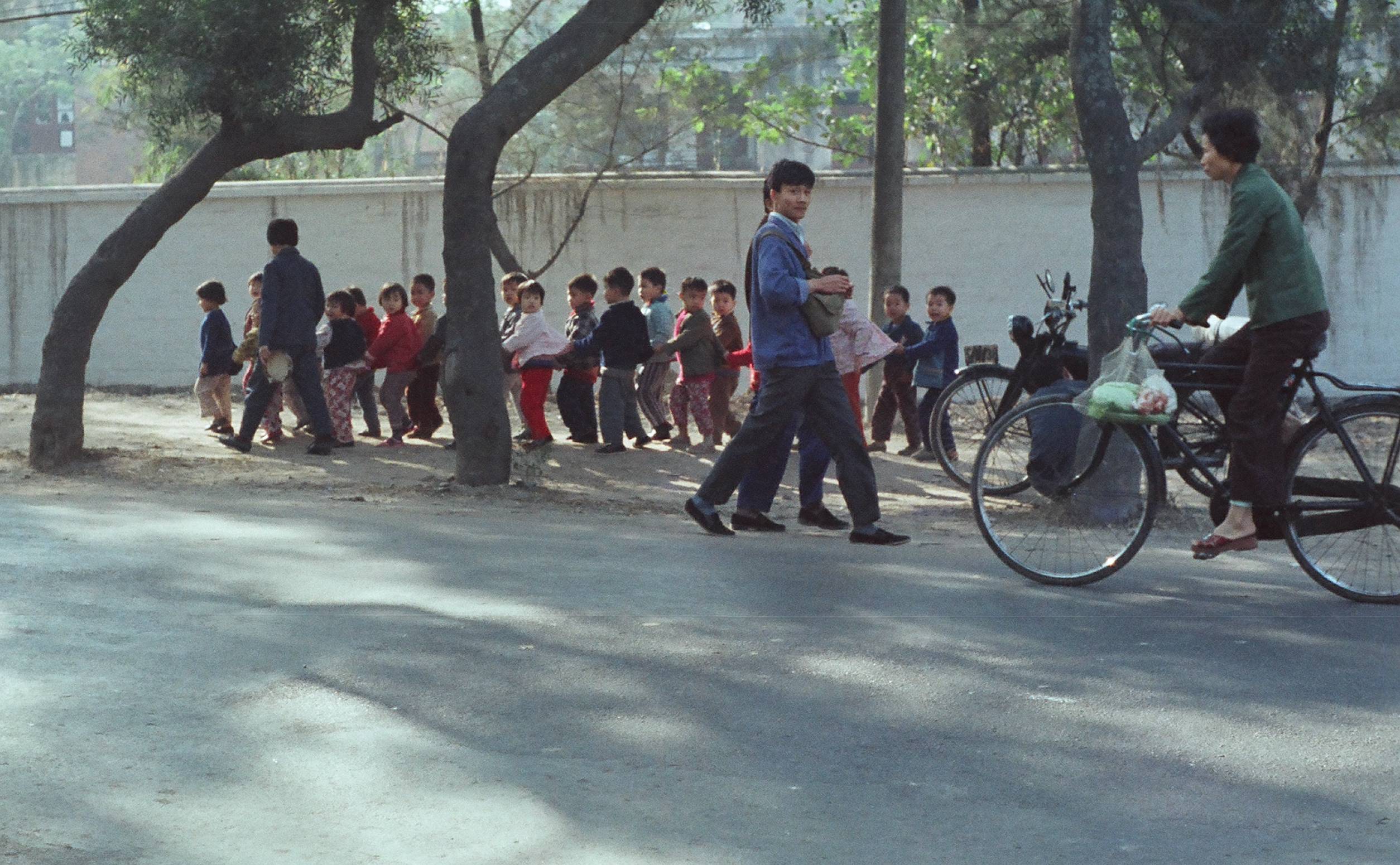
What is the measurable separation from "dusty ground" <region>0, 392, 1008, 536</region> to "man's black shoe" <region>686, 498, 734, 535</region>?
29.6 inches

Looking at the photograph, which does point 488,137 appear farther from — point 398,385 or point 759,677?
point 759,677

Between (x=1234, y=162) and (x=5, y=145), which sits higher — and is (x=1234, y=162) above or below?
below

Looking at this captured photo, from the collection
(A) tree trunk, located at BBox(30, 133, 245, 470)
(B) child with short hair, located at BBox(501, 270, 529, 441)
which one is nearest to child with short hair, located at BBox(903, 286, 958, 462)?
(B) child with short hair, located at BBox(501, 270, 529, 441)

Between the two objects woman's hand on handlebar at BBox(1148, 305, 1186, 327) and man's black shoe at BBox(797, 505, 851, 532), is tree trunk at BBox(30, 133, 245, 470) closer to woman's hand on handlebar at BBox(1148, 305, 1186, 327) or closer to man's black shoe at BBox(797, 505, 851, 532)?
man's black shoe at BBox(797, 505, 851, 532)

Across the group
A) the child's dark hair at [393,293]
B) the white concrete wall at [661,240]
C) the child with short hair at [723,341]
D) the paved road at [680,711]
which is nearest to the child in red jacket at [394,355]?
the child's dark hair at [393,293]

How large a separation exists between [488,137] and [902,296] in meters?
4.29

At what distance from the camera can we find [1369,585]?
7.48 m

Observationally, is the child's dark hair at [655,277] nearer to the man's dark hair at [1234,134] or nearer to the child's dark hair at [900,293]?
the child's dark hair at [900,293]

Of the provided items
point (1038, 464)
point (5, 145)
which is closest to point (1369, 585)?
point (1038, 464)

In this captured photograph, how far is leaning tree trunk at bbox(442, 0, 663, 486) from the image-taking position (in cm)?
1127

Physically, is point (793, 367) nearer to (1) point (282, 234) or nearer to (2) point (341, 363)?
(1) point (282, 234)

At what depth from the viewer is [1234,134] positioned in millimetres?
7312


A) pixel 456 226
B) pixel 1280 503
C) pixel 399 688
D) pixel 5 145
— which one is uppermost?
pixel 5 145

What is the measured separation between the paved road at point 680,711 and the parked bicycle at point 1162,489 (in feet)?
0.68
